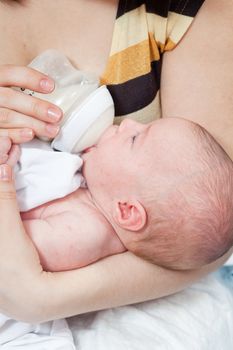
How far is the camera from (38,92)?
3.82ft

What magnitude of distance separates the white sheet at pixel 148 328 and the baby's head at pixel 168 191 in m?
0.16

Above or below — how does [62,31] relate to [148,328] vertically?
above

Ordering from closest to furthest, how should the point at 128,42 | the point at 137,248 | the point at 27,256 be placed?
the point at 27,256 → the point at 137,248 → the point at 128,42

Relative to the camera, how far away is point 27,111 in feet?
3.73

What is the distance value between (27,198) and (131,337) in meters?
0.36

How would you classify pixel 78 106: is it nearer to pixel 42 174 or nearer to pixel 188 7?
pixel 42 174

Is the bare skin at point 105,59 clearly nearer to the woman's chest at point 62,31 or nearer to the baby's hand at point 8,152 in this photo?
the woman's chest at point 62,31

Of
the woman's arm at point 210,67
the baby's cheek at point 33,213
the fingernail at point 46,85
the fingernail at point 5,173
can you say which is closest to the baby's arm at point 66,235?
the baby's cheek at point 33,213

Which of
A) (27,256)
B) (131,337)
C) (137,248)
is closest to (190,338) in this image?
(131,337)

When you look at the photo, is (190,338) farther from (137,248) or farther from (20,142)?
(20,142)

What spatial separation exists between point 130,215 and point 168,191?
0.31ft

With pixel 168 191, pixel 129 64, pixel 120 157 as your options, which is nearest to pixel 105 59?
pixel 129 64

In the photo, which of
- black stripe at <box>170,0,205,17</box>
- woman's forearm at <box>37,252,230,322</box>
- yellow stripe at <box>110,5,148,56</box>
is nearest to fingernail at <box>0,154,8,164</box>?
woman's forearm at <box>37,252,230,322</box>

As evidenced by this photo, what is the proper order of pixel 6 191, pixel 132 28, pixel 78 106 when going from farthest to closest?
pixel 132 28 → pixel 78 106 → pixel 6 191
